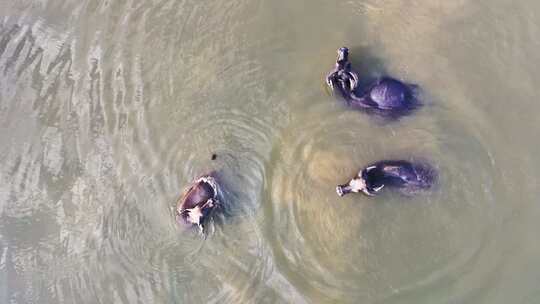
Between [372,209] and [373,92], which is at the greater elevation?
[373,92]

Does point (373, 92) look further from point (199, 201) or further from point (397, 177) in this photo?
point (199, 201)

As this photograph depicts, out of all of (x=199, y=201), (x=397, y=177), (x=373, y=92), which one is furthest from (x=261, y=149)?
(x=397, y=177)

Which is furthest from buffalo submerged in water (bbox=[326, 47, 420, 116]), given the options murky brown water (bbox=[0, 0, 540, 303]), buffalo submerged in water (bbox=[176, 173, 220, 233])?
buffalo submerged in water (bbox=[176, 173, 220, 233])

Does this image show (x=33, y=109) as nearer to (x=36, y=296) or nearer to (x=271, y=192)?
(x=36, y=296)

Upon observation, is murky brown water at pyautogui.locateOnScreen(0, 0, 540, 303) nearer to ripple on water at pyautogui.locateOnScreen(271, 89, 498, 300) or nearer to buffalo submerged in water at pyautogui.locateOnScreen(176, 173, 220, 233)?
ripple on water at pyautogui.locateOnScreen(271, 89, 498, 300)

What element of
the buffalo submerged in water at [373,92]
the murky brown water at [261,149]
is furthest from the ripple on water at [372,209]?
the buffalo submerged in water at [373,92]

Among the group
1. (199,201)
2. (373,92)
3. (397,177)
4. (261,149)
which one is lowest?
(199,201)
